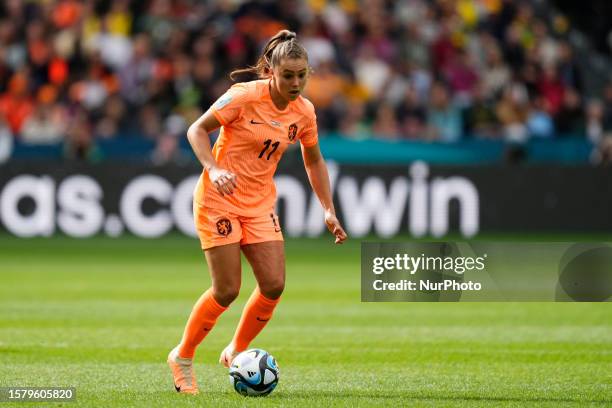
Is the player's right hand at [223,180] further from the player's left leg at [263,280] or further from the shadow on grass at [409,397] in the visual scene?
the shadow on grass at [409,397]

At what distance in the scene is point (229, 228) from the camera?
7383 mm

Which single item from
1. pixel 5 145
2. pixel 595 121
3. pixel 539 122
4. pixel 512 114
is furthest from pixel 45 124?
pixel 595 121

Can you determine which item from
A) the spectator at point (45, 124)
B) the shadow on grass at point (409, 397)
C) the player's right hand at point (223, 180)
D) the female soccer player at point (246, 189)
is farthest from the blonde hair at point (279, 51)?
the spectator at point (45, 124)

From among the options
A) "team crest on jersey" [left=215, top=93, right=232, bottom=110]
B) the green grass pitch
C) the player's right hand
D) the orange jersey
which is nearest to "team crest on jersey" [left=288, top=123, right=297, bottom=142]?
the orange jersey

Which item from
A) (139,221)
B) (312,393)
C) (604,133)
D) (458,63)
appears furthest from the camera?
(458,63)

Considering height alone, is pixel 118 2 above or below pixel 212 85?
above

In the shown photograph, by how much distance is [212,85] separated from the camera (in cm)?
2030

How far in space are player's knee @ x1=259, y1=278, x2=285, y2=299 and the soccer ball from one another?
15.5 inches

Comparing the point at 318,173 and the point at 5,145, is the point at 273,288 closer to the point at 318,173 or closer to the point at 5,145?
the point at 318,173

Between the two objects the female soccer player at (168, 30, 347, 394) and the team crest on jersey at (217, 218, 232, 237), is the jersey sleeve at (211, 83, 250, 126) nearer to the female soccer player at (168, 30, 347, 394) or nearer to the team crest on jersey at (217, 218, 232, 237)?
the female soccer player at (168, 30, 347, 394)

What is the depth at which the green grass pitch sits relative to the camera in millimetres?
7496

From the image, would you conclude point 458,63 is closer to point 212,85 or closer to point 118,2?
point 212,85

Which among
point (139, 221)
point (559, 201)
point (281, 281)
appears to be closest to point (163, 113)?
point (139, 221)

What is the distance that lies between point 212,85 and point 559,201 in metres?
5.84
